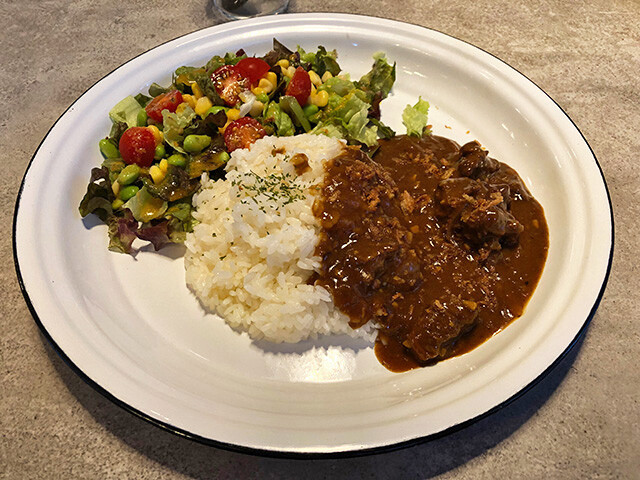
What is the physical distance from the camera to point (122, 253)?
11.8ft

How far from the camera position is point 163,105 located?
3.92 meters

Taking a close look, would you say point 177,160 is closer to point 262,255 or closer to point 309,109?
point 262,255

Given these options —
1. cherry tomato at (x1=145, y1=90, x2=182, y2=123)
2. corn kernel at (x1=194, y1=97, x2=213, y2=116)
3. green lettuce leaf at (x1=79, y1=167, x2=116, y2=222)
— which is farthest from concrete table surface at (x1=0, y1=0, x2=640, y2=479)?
corn kernel at (x1=194, y1=97, x2=213, y2=116)

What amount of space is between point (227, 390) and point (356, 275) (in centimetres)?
107

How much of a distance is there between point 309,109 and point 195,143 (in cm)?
108

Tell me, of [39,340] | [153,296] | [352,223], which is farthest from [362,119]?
[39,340]

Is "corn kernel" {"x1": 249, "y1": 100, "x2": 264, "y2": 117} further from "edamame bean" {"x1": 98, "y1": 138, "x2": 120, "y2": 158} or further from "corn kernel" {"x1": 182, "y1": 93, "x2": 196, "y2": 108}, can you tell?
"edamame bean" {"x1": 98, "y1": 138, "x2": 120, "y2": 158}

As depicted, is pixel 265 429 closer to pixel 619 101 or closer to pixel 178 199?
pixel 178 199

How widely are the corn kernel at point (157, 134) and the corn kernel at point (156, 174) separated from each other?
0.87ft

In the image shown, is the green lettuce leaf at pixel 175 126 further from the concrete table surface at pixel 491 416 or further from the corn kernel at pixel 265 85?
the concrete table surface at pixel 491 416

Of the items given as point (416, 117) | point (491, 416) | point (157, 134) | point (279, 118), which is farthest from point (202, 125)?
point (491, 416)

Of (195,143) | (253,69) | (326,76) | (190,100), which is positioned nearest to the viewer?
(195,143)

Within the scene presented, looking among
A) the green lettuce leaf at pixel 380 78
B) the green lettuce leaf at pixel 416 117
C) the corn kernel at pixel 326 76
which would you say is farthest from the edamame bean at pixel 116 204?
the green lettuce leaf at pixel 416 117

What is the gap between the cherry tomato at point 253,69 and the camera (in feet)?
13.3
